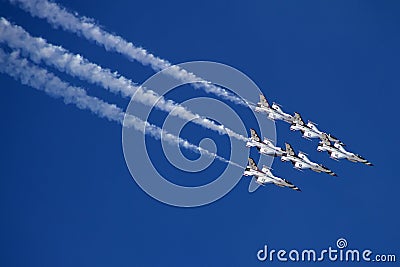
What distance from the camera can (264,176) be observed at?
9016mm

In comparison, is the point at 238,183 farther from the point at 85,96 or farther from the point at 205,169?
the point at 85,96

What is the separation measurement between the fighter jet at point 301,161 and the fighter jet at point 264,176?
10.4 inches

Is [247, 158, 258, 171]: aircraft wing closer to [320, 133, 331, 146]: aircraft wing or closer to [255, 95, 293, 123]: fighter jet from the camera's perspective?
[255, 95, 293, 123]: fighter jet

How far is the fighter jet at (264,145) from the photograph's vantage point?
29.5 feet

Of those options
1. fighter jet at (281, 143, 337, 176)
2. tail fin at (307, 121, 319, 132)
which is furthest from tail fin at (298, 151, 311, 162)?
tail fin at (307, 121, 319, 132)

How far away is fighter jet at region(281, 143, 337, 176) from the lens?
9.17m

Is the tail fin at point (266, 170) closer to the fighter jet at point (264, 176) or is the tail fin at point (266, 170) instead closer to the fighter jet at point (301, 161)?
the fighter jet at point (264, 176)

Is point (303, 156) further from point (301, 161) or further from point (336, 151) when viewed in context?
point (336, 151)

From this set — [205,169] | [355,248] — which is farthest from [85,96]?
[355,248]

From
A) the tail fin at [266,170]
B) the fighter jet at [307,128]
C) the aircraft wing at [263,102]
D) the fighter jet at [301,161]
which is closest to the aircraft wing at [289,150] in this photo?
the fighter jet at [301,161]

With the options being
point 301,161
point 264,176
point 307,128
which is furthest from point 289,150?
point 264,176

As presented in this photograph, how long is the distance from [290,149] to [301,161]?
0.20 meters

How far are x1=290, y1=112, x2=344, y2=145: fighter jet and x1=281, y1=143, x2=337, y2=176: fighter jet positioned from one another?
23 centimetres

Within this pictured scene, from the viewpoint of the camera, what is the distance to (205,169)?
870 centimetres
